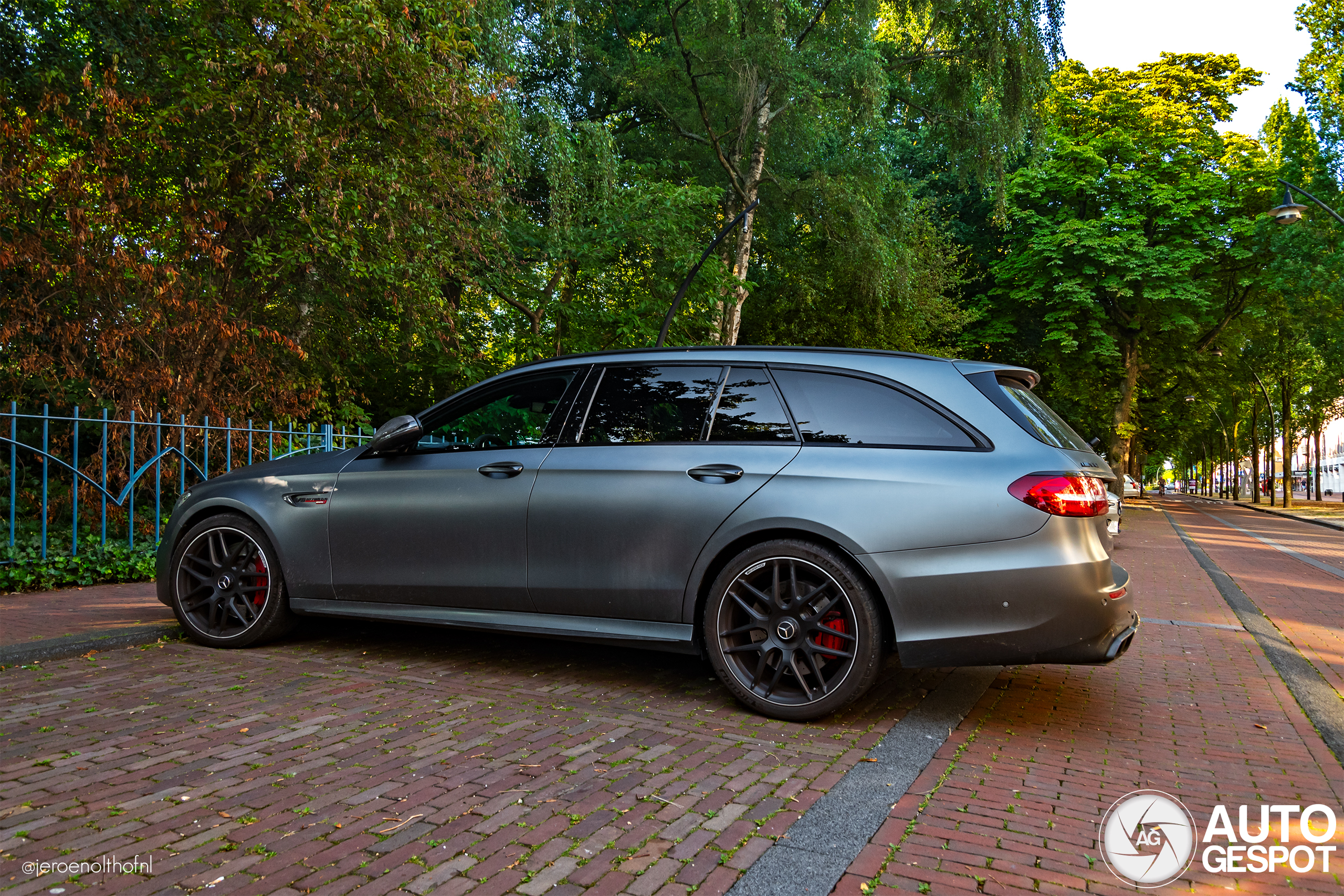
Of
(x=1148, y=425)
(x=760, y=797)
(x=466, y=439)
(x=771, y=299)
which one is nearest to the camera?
(x=760, y=797)

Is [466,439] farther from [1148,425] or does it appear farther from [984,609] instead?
[1148,425]

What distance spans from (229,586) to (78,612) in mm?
2098

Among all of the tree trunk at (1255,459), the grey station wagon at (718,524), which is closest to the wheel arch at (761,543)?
the grey station wagon at (718,524)

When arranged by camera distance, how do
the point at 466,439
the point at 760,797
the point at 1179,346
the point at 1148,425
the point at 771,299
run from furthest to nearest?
the point at 1148,425 < the point at 1179,346 < the point at 771,299 < the point at 466,439 < the point at 760,797

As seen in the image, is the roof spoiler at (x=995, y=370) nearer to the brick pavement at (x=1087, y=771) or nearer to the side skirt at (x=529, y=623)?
the brick pavement at (x=1087, y=771)

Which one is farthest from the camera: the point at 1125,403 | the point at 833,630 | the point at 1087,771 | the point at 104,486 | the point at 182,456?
the point at 1125,403

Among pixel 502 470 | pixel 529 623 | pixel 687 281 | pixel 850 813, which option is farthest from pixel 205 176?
pixel 850 813

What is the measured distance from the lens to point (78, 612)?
674 cm

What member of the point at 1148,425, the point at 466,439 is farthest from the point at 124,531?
the point at 1148,425

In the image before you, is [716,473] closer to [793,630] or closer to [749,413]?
[749,413]

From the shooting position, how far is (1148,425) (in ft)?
143

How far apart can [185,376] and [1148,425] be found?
43.2m

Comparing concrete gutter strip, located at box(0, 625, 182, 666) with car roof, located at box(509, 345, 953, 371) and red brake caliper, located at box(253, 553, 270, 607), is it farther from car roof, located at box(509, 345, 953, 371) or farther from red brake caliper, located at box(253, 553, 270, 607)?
car roof, located at box(509, 345, 953, 371)

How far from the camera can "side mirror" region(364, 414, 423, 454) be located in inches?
203
